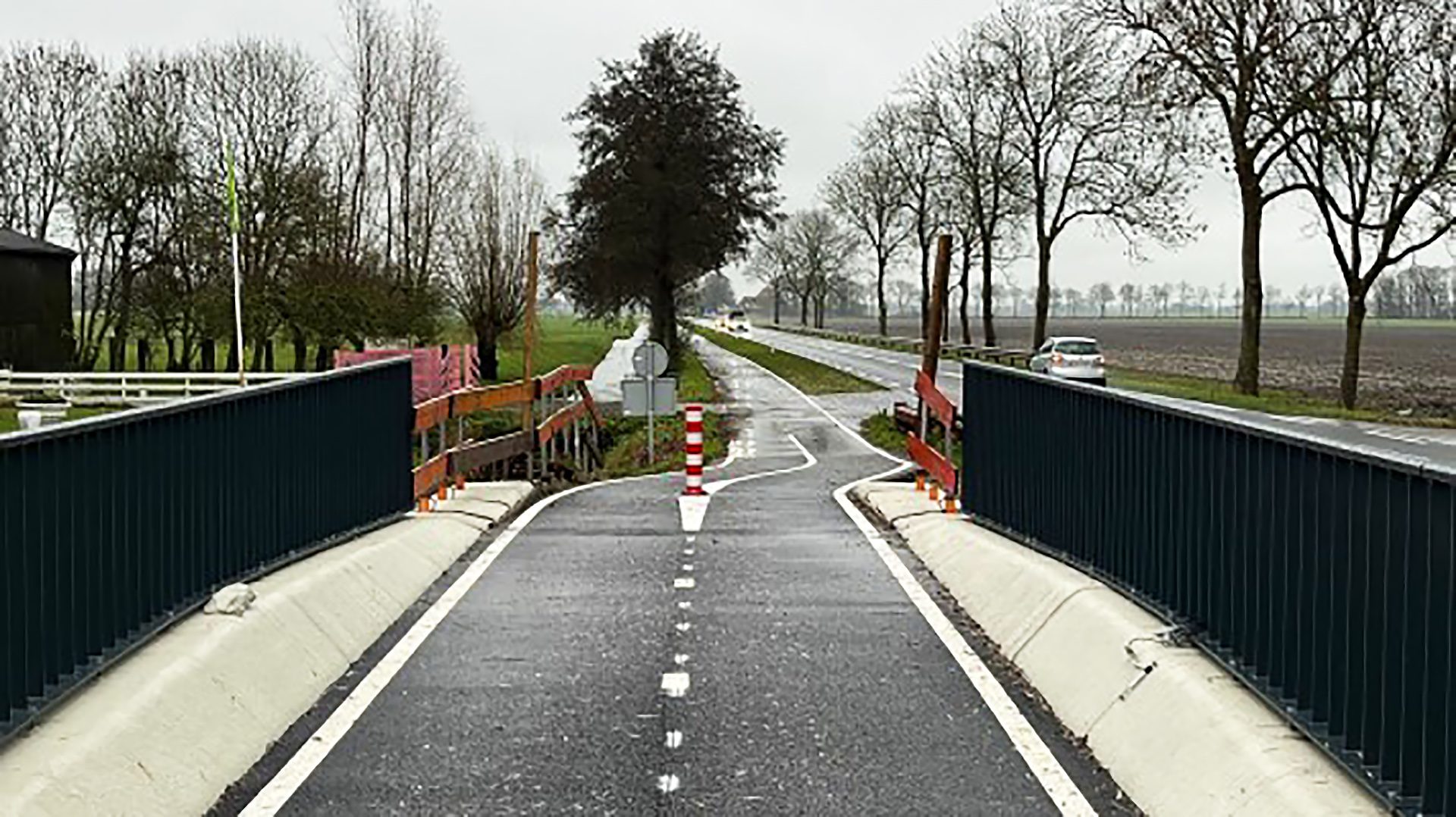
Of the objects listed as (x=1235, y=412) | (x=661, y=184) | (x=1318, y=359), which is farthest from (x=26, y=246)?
(x=1318, y=359)

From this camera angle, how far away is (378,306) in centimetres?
5247

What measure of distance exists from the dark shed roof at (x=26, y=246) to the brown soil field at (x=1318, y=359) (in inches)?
1581

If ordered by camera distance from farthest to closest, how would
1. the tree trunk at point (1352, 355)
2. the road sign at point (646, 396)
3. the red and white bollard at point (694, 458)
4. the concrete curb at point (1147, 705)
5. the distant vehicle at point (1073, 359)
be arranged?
the distant vehicle at point (1073, 359)
the tree trunk at point (1352, 355)
the road sign at point (646, 396)
the red and white bollard at point (694, 458)
the concrete curb at point (1147, 705)

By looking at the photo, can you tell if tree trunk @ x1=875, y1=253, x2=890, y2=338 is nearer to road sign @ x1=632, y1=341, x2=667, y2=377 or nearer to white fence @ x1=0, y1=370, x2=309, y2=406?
white fence @ x1=0, y1=370, x2=309, y2=406

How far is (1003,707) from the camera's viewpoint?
7621 mm

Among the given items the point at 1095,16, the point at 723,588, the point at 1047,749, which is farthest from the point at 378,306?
the point at 1047,749

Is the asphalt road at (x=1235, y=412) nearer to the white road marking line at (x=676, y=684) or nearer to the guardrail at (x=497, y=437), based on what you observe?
the white road marking line at (x=676, y=684)

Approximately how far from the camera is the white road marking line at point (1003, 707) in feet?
20.3

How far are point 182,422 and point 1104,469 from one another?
16.5 feet

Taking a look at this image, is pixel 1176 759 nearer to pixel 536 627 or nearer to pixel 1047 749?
pixel 1047 749

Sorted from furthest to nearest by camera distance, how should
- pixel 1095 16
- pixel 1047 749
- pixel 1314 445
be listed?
pixel 1095 16, pixel 1047 749, pixel 1314 445


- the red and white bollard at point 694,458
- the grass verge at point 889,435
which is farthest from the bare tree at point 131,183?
the red and white bollard at point 694,458

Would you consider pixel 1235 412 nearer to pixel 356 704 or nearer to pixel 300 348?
pixel 356 704

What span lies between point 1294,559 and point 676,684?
3.17m
